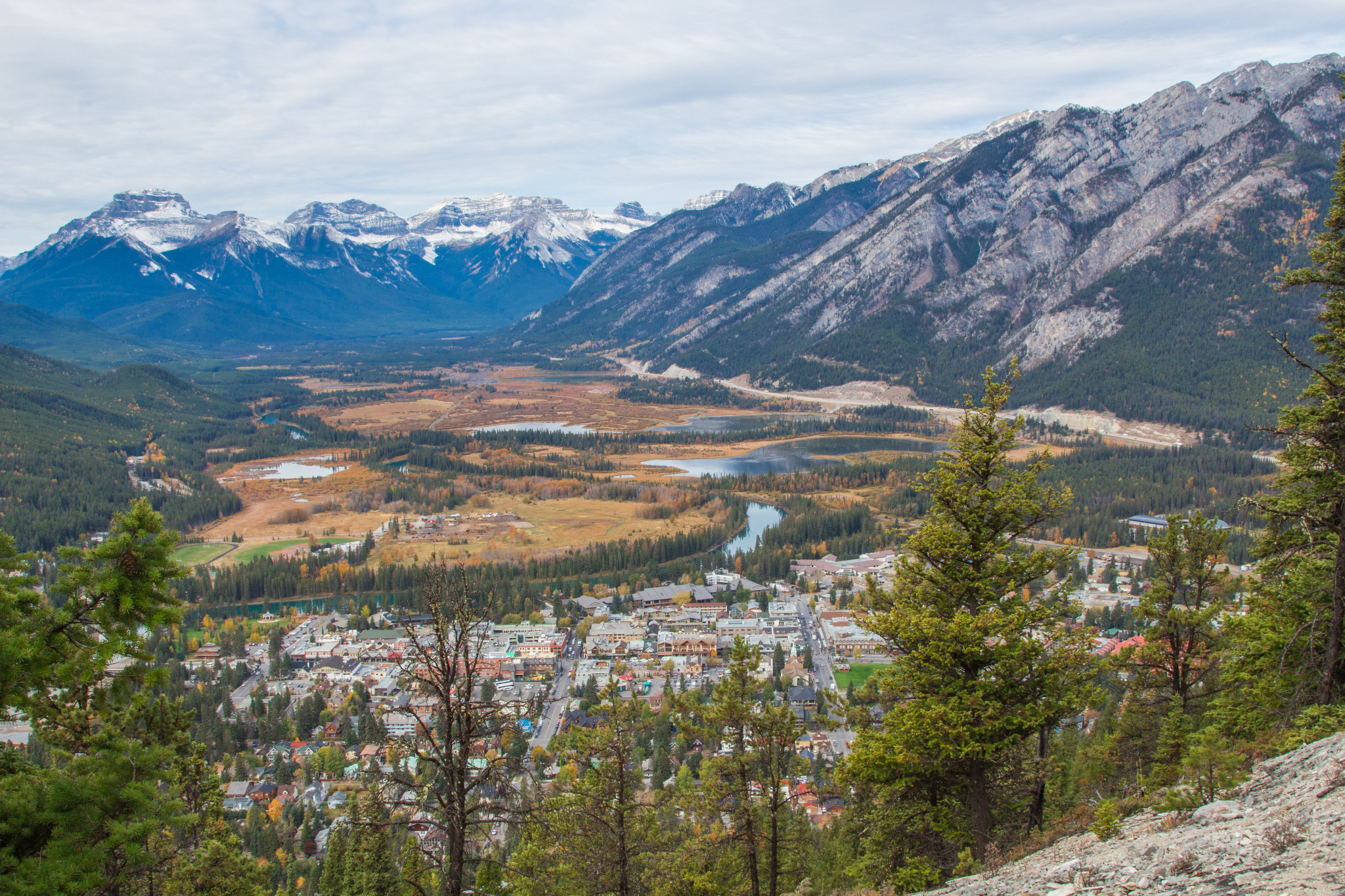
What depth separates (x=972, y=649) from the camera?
15.0 m

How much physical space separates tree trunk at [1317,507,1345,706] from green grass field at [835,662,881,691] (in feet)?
117

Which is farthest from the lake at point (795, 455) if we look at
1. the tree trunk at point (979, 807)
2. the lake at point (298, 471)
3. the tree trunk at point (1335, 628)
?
Result: the tree trunk at point (1335, 628)

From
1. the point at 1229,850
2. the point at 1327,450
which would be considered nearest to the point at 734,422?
the point at 1327,450

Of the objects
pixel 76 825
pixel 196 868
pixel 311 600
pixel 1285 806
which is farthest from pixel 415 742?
pixel 311 600

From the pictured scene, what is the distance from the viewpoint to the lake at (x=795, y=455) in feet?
439

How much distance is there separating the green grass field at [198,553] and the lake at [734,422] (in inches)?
3750

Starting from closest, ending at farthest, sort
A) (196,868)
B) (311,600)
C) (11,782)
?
(11,782) < (196,868) < (311,600)

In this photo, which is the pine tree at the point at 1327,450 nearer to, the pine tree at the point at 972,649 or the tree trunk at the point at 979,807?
the pine tree at the point at 972,649

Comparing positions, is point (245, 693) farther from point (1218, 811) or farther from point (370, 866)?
point (1218, 811)

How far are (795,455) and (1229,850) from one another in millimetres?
137025

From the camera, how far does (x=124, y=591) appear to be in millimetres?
10648

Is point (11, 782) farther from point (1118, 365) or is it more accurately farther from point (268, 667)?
point (1118, 365)

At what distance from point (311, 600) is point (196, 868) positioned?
199 ft

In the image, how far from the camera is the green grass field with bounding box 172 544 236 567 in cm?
8419
